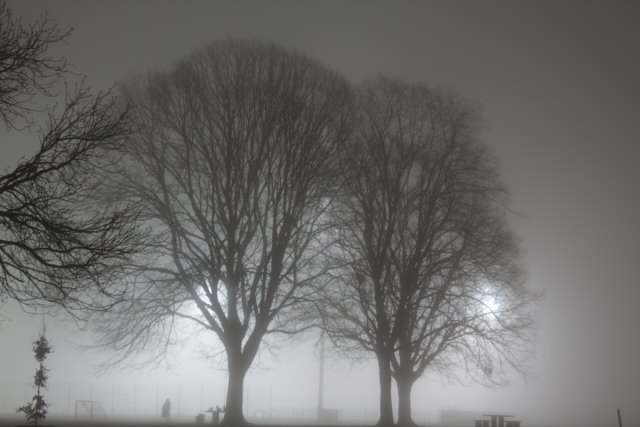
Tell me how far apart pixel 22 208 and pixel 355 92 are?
21342 millimetres

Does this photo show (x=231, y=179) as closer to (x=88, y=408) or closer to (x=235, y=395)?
(x=235, y=395)

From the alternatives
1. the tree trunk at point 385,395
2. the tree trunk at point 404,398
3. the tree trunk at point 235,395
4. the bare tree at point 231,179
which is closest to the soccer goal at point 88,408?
the bare tree at point 231,179

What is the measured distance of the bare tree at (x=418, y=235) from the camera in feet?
92.8

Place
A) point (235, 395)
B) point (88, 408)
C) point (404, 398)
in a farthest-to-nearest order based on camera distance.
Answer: point (88, 408), point (404, 398), point (235, 395)

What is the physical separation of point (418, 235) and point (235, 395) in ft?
32.9

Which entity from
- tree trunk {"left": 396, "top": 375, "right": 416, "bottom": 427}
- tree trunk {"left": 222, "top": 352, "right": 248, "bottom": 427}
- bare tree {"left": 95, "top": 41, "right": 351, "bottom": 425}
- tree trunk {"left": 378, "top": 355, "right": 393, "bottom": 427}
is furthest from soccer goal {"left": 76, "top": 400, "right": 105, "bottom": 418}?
tree trunk {"left": 378, "top": 355, "right": 393, "bottom": 427}

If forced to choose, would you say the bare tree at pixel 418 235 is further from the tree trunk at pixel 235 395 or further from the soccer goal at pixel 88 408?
the soccer goal at pixel 88 408

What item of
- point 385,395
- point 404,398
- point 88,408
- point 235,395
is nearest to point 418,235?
point 385,395

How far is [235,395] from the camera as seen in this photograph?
2664 cm

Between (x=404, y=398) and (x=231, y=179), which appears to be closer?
A: (x=231, y=179)

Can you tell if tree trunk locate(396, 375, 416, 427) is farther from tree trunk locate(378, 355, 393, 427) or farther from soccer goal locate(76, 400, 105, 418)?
soccer goal locate(76, 400, 105, 418)

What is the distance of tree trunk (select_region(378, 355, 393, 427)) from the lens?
92.3 ft

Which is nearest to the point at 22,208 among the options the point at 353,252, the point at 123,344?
the point at 123,344

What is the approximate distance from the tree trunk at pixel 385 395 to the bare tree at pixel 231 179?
4.18 m
